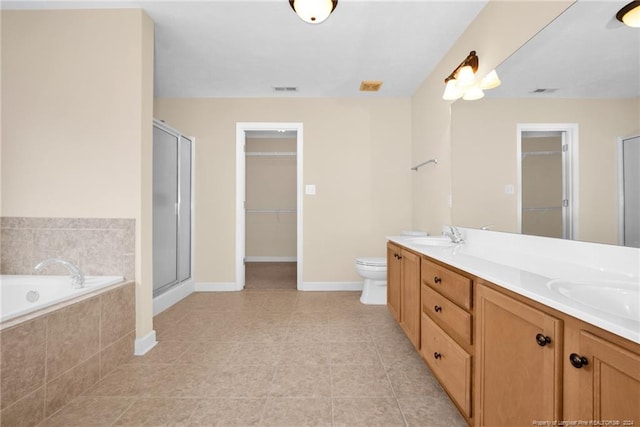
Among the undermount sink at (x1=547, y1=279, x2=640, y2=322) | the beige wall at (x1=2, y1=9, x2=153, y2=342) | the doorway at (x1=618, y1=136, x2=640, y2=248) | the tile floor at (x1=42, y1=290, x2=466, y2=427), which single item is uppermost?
the beige wall at (x1=2, y1=9, x2=153, y2=342)

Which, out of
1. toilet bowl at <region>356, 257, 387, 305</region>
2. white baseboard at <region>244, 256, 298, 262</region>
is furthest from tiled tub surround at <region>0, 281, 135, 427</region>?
white baseboard at <region>244, 256, 298, 262</region>

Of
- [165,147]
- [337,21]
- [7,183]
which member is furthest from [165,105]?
[337,21]

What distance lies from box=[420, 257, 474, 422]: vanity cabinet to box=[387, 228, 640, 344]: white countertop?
3.5 inches

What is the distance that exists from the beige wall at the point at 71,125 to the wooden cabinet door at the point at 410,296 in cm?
183

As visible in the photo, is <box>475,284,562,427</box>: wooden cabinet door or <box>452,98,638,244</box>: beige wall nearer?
<box>475,284,562,427</box>: wooden cabinet door

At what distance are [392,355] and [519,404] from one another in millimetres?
1092

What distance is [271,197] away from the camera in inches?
220

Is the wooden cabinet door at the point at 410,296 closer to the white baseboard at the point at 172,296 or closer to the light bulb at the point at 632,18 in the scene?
the light bulb at the point at 632,18

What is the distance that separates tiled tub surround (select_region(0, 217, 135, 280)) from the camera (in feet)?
6.21

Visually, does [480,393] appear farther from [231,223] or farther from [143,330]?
[231,223]

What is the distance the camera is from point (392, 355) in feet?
6.23

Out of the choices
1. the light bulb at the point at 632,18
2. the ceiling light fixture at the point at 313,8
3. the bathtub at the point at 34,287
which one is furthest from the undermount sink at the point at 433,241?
the bathtub at the point at 34,287

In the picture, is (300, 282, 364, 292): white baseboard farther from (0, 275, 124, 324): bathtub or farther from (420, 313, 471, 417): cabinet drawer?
(0, 275, 124, 324): bathtub

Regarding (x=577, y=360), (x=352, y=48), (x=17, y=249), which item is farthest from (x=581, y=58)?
(x=17, y=249)
